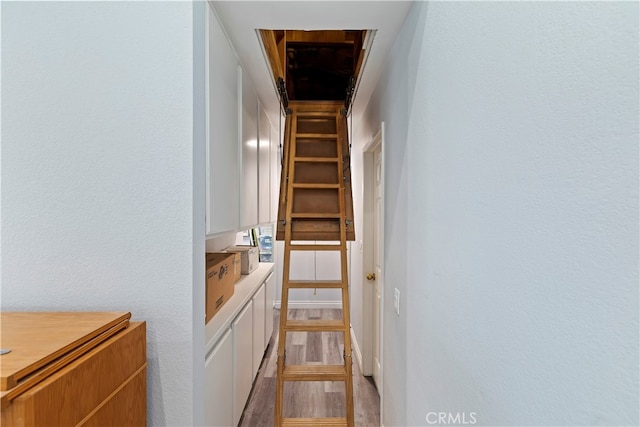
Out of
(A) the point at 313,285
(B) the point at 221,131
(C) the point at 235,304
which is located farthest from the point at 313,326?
(B) the point at 221,131

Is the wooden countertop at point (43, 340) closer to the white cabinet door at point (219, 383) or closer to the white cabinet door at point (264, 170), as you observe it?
the white cabinet door at point (219, 383)

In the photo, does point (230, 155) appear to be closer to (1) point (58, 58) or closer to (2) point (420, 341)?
(1) point (58, 58)

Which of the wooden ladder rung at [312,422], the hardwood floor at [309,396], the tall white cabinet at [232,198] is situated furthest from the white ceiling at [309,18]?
the hardwood floor at [309,396]

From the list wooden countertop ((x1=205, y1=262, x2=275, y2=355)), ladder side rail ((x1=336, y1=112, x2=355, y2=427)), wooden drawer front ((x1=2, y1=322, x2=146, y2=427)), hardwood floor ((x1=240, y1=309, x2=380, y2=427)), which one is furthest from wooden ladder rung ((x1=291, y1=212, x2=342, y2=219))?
hardwood floor ((x1=240, y1=309, x2=380, y2=427))

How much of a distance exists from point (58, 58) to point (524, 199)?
1651mm

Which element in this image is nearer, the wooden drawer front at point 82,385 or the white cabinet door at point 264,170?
the wooden drawer front at point 82,385

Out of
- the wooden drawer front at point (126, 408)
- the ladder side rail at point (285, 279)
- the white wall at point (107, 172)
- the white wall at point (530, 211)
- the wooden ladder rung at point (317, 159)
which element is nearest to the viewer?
the white wall at point (530, 211)

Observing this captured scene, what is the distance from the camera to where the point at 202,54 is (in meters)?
1.36

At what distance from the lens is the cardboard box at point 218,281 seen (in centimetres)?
185

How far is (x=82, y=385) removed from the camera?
2.97 ft

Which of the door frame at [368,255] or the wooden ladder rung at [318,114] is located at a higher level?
the wooden ladder rung at [318,114]

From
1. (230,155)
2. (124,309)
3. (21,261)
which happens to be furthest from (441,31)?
(21,261)

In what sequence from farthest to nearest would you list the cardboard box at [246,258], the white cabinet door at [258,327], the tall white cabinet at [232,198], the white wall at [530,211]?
1. the cardboard box at [246,258]
2. the white cabinet door at [258,327]
3. the tall white cabinet at [232,198]
4. the white wall at [530,211]

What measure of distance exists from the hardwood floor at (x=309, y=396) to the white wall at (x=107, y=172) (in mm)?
1452
